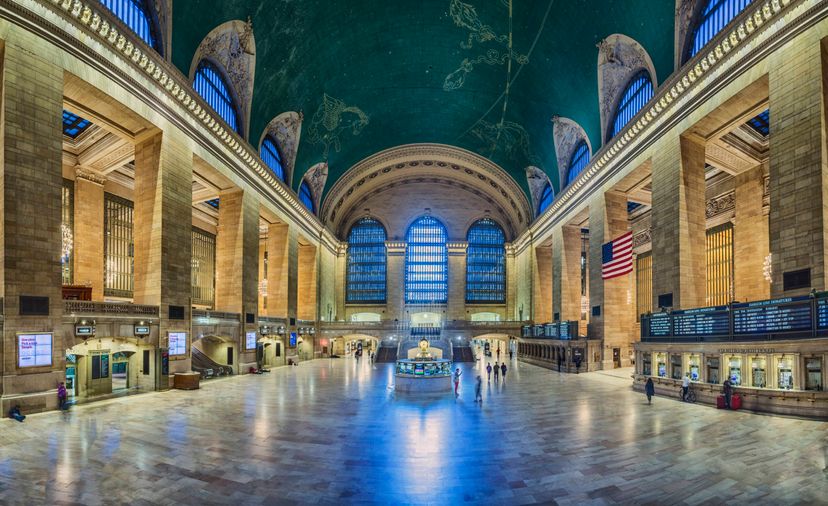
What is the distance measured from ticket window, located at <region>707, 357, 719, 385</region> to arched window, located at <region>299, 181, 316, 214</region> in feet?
99.6

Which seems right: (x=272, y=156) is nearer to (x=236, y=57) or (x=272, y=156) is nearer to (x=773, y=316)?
(x=236, y=57)

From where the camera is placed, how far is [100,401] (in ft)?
48.5

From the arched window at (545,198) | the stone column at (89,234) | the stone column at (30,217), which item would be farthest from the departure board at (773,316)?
the stone column at (89,234)

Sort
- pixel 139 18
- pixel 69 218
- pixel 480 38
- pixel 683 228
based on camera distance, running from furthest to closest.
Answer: pixel 480 38 < pixel 69 218 < pixel 683 228 < pixel 139 18

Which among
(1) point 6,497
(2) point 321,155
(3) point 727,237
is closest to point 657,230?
(3) point 727,237

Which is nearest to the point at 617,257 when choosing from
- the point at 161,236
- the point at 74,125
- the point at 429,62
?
the point at 429,62

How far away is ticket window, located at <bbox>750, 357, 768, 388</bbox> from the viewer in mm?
12641

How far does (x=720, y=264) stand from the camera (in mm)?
26094

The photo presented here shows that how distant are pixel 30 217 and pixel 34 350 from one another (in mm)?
3528

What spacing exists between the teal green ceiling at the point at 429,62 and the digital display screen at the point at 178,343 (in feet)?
35.2

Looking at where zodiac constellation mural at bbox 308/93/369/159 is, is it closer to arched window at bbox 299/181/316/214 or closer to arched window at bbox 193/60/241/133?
arched window at bbox 299/181/316/214

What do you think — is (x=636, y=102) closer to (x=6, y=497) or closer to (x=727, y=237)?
(x=727, y=237)

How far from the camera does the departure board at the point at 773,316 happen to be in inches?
462

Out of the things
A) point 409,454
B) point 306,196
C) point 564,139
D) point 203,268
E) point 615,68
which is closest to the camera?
point 409,454
